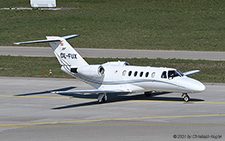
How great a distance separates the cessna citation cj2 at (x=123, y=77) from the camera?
103ft

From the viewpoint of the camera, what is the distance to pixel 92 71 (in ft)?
111

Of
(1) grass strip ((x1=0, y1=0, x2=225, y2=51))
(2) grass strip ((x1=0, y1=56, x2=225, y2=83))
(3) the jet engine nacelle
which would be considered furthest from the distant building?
(3) the jet engine nacelle

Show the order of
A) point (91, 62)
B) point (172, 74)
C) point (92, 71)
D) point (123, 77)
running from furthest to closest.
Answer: point (91, 62) → point (92, 71) → point (123, 77) → point (172, 74)

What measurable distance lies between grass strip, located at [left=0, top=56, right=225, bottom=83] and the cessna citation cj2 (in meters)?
9.92

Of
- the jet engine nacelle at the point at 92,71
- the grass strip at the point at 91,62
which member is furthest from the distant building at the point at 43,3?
the jet engine nacelle at the point at 92,71

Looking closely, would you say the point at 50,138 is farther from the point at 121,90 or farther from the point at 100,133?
the point at 121,90

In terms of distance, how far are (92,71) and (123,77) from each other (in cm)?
232

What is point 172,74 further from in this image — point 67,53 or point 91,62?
point 91,62

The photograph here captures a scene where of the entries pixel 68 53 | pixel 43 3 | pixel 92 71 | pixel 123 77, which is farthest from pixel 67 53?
pixel 43 3

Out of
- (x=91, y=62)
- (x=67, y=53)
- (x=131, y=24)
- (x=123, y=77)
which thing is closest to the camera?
(x=123, y=77)

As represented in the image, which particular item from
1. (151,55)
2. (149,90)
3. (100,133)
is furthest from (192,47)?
(100,133)

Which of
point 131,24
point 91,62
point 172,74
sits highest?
point 131,24

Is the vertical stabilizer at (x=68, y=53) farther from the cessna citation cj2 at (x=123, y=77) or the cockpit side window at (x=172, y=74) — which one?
the cockpit side window at (x=172, y=74)

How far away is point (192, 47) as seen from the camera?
64312 millimetres
